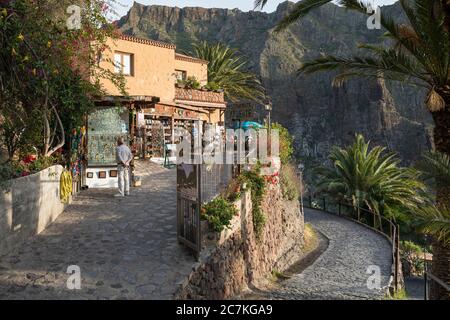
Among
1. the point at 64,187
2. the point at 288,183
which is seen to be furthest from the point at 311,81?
the point at 64,187

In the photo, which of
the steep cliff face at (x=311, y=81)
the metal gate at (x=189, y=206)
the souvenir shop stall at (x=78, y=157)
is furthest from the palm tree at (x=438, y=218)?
the steep cliff face at (x=311, y=81)

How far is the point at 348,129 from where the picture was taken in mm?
93000

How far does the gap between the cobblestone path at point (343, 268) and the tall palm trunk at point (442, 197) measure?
7.41 feet

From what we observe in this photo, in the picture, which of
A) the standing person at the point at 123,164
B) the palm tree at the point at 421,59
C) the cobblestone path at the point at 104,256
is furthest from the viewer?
the standing person at the point at 123,164

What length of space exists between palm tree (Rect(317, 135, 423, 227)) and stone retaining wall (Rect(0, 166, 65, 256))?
16.7 meters

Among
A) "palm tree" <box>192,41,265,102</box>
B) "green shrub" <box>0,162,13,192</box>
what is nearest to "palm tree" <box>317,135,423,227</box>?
"palm tree" <box>192,41,265,102</box>

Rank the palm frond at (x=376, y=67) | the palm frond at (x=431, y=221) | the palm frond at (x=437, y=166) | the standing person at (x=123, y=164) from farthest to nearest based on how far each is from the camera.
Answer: the standing person at (x=123, y=164)
the palm frond at (x=376, y=67)
the palm frond at (x=437, y=166)
the palm frond at (x=431, y=221)

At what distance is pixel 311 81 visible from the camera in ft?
325

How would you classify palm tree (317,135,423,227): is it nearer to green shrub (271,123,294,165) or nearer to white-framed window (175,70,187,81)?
green shrub (271,123,294,165)

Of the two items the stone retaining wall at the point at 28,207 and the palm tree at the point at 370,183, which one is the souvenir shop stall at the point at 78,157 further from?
the palm tree at the point at 370,183

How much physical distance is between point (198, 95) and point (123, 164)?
16.0 meters

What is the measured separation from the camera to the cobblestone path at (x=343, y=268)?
1041 centimetres

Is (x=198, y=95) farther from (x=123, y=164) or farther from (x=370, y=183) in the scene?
(x=123, y=164)
